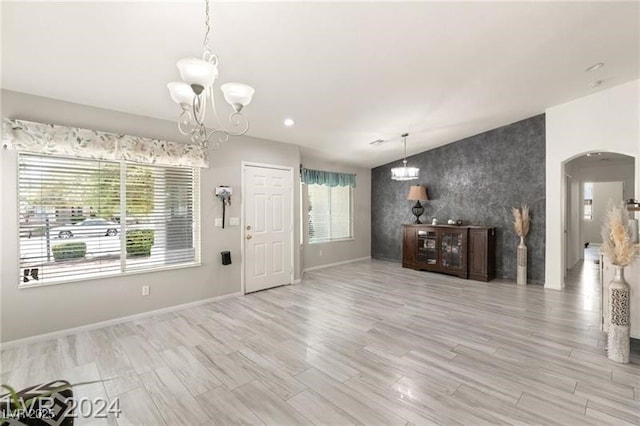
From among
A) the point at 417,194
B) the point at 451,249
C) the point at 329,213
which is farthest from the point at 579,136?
the point at 329,213

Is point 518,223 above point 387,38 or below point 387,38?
below

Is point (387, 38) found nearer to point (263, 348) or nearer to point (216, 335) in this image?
point (263, 348)

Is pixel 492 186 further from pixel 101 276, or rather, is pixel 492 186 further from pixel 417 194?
pixel 101 276

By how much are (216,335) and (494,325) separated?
3156 millimetres

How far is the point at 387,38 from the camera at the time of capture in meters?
2.51

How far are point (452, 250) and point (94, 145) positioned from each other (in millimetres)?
5958

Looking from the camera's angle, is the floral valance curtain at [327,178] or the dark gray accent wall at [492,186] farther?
the floral valance curtain at [327,178]

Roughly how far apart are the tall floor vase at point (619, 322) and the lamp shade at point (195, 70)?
3.66m

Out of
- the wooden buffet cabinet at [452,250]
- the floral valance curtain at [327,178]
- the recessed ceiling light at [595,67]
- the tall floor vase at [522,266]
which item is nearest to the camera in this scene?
the recessed ceiling light at [595,67]

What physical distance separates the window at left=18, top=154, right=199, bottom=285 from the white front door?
855mm

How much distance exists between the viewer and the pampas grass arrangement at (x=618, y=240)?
253 centimetres

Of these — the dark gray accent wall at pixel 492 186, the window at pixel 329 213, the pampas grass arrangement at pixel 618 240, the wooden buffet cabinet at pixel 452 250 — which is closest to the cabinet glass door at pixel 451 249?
the wooden buffet cabinet at pixel 452 250

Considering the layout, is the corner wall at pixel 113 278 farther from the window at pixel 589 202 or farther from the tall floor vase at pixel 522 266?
the window at pixel 589 202

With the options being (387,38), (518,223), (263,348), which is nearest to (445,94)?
(387,38)
